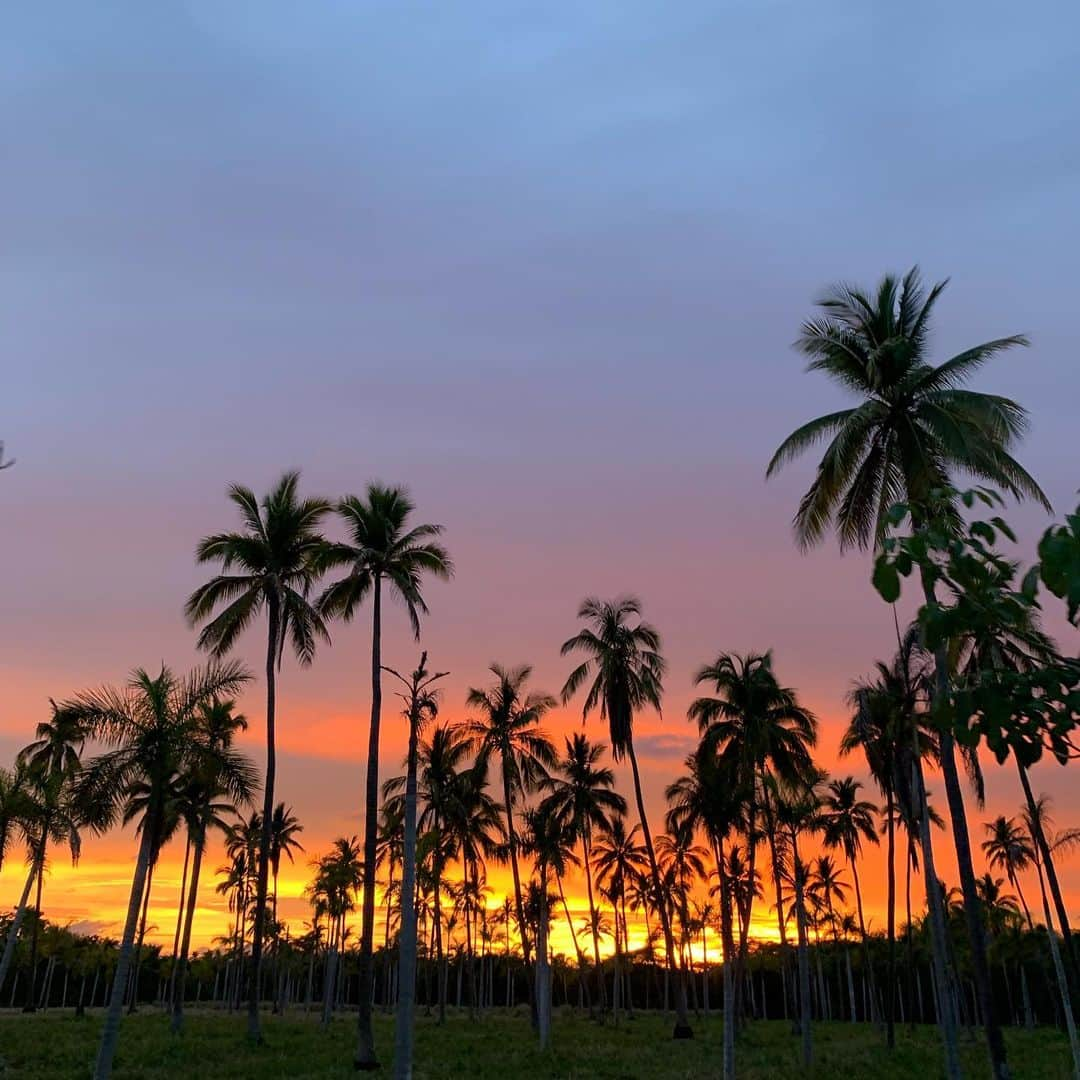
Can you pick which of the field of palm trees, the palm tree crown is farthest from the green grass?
the palm tree crown

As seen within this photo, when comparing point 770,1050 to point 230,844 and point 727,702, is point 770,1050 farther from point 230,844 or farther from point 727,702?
point 230,844

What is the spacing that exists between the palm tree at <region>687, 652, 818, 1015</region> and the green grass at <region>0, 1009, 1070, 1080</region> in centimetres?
991

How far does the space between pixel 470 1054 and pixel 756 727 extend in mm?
19739

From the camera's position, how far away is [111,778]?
27.2 meters

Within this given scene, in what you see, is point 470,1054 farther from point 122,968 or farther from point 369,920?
point 122,968

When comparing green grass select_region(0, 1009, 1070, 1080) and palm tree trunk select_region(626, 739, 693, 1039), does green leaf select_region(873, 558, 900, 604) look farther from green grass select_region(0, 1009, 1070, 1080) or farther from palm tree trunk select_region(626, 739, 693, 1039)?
palm tree trunk select_region(626, 739, 693, 1039)

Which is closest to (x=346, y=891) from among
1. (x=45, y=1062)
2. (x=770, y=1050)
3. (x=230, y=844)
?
(x=230, y=844)

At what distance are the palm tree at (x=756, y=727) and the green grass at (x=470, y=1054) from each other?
9911 mm

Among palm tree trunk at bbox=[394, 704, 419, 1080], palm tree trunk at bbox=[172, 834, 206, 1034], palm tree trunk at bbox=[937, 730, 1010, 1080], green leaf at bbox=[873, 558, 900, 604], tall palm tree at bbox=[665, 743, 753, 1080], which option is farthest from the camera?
palm tree trunk at bbox=[172, 834, 206, 1034]

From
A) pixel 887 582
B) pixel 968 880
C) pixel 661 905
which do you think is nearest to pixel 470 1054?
pixel 661 905

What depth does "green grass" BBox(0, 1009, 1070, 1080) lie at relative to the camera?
3512cm

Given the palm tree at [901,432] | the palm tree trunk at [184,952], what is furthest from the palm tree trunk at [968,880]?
the palm tree trunk at [184,952]

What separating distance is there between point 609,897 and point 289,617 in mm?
52359

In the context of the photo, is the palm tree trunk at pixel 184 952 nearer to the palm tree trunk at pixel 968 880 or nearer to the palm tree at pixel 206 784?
the palm tree at pixel 206 784
